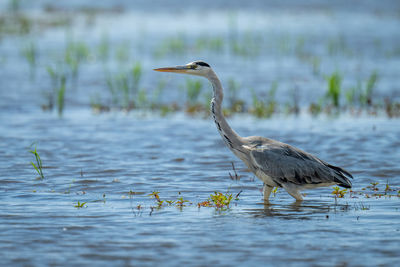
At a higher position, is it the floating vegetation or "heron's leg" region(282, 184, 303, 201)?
the floating vegetation

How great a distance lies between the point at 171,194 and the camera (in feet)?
24.9

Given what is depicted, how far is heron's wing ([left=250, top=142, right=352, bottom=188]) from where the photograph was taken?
7.12 metres

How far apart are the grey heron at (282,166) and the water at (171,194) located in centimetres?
25

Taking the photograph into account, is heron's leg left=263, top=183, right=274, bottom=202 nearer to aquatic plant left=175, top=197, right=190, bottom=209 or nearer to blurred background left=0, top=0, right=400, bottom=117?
aquatic plant left=175, top=197, right=190, bottom=209

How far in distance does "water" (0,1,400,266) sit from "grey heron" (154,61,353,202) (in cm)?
25

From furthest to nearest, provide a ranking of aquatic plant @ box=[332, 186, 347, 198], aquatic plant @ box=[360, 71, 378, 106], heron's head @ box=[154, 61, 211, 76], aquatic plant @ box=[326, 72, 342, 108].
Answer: aquatic plant @ box=[360, 71, 378, 106], aquatic plant @ box=[326, 72, 342, 108], heron's head @ box=[154, 61, 211, 76], aquatic plant @ box=[332, 186, 347, 198]

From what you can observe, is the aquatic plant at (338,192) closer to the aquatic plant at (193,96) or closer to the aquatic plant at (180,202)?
the aquatic plant at (180,202)

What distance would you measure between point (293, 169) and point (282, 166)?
0.43 ft

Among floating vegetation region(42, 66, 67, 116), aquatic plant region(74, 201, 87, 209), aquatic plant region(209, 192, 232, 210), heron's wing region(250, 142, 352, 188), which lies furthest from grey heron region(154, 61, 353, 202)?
floating vegetation region(42, 66, 67, 116)

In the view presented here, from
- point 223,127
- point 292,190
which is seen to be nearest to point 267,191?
point 292,190

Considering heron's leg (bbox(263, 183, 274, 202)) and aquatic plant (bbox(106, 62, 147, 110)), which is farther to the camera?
aquatic plant (bbox(106, 62, 147, 110))

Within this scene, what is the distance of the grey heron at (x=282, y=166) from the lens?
281 inches

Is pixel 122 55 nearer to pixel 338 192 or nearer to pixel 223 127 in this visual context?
pixel 223 127

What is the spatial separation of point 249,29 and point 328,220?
17921 millimetres
